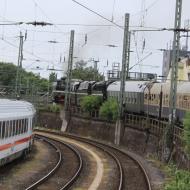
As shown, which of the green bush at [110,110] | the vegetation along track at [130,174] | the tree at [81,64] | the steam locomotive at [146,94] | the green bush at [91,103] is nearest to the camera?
the vegetation along track at [130,174]

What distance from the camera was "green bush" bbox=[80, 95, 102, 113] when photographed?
2393 inches

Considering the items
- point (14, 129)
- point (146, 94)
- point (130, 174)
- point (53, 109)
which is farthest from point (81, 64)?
point (14, 129)

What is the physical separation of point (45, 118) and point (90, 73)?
73.7m

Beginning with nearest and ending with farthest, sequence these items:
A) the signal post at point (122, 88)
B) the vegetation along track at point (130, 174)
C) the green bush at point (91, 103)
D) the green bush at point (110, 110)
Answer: the vegetation along track at point (130, 174) < the signal post at point (122, 88) < the green bush at point (110, 110) < the green bush at point (91, 103)

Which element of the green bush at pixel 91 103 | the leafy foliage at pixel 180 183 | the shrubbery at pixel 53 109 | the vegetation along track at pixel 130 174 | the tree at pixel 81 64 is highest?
the tree at pixel 81 64

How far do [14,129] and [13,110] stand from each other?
0.77 metres

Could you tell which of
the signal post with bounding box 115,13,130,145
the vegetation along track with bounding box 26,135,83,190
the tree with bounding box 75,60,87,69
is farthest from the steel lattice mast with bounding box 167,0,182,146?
the tree with bounding box 75,60,87,69

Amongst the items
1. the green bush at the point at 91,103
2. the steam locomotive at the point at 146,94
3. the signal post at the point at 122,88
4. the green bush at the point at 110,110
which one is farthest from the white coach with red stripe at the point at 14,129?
the green bush at the point at 91,103

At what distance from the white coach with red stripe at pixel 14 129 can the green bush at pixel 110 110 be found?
20280 millimetres

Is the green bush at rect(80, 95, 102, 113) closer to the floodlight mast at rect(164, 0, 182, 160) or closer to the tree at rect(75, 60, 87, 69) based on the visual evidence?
the floodlight mast at rect(164, 0, 182, 160)

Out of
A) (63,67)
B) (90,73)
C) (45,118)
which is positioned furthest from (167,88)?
(90,73)

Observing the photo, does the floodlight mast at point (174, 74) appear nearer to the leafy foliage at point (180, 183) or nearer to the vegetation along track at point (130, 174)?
the vegetation along track at point (130, 174)

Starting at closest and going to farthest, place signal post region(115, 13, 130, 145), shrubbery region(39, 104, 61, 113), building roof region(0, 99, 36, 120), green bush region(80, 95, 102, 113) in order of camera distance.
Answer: building roof region(0, 99, 36, 120) < signal post region(115, 13, 130, 145) < green bush region(80, 95, 102, 113) < shrubbery region(39, 104, 61, 113)

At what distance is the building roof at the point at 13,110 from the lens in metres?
A: 22.5
